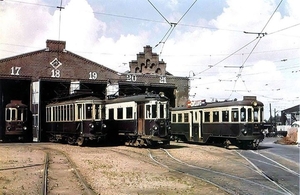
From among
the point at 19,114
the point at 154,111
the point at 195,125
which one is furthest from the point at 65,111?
the point at 195,125

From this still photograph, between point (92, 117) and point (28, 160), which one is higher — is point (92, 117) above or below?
above

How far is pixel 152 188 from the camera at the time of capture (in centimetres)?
1015

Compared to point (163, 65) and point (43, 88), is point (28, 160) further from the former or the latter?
point (163, 65)

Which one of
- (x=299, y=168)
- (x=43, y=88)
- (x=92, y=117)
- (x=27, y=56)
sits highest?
(x=27, y=56)

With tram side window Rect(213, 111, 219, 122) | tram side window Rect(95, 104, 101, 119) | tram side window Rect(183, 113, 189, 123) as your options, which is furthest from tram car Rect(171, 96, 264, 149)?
tram side window Rect(95, 104, 101, 119)

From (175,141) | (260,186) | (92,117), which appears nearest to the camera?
(260,186)

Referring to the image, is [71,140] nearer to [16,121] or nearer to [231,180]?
[16,121]

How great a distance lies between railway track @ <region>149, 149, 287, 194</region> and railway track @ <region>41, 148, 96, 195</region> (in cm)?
345

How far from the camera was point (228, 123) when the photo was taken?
23281 millimetres

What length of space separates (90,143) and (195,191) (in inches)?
725

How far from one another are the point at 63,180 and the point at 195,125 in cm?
1676

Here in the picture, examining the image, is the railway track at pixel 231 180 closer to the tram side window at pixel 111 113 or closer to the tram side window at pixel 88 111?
the tram side window at pixel 88 111

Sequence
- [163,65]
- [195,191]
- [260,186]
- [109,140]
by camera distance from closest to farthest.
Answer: [195,191]
[260,186]
[109,140]
[163,65]

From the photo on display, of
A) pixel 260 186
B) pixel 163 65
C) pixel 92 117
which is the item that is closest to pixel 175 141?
pixel 92 117
